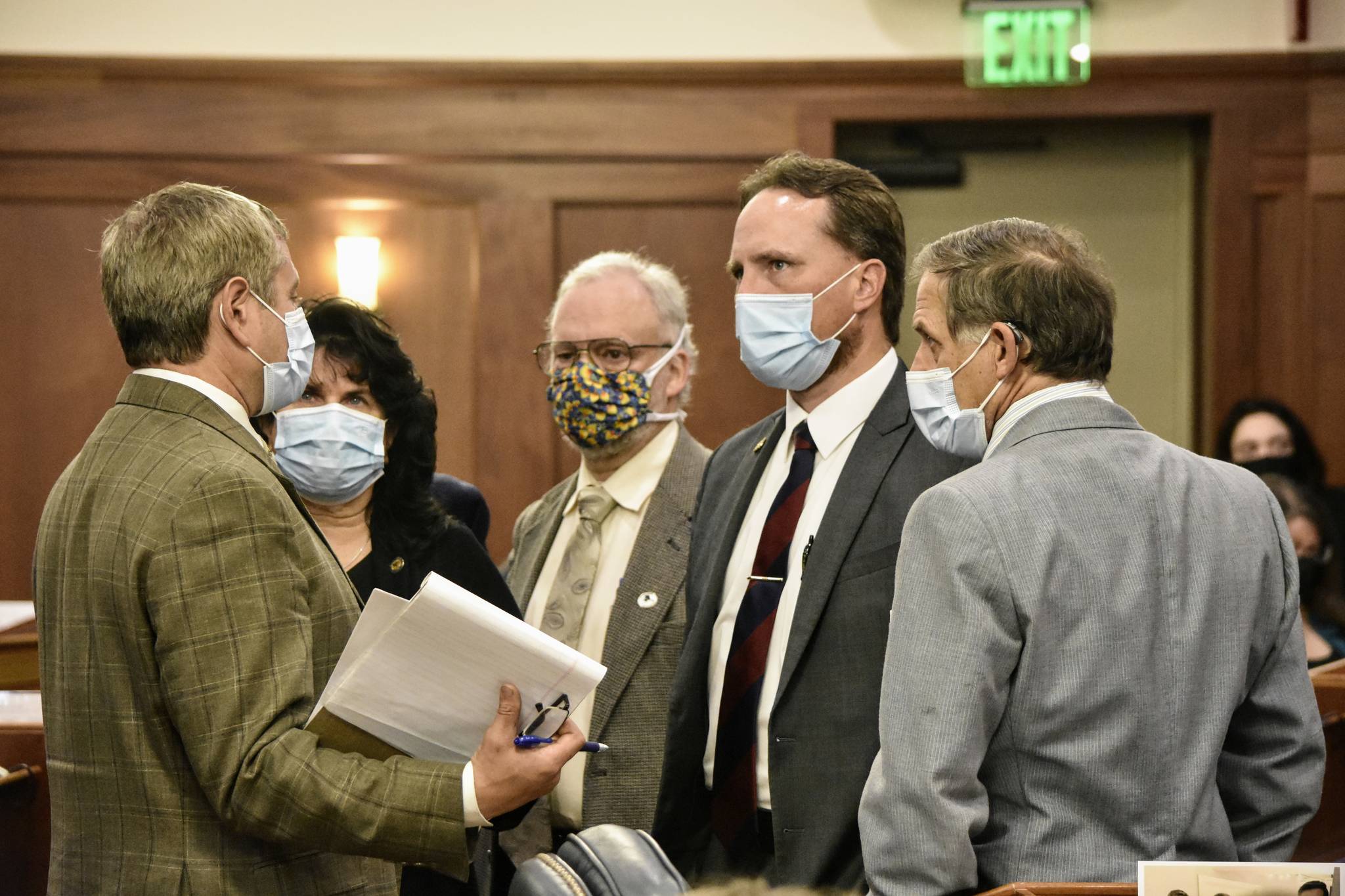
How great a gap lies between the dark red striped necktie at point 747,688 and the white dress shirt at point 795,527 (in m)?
0.01

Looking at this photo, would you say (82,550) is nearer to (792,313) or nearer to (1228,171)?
(792,313)

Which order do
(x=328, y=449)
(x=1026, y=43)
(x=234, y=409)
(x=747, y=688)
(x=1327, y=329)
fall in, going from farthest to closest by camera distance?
(x=1327, y=329)
(x=1026, y=43)
(x=328, y=449)
(x=747, y=688)
(x=234, y=409)

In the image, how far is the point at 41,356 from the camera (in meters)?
5.41

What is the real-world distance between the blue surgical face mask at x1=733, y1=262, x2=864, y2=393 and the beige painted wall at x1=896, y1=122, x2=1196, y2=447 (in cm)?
355

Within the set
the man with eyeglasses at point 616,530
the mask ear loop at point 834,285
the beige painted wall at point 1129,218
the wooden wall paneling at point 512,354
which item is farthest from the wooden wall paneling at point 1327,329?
the mask ear loop at point 834,285

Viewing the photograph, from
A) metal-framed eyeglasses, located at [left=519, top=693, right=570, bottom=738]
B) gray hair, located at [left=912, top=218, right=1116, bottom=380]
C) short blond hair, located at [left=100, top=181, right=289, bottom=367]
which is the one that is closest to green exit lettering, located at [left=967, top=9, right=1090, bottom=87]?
gray hair, located at [left=912, top=218, right=1116, bottom=380]

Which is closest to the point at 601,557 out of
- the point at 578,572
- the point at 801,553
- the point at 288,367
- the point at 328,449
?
the point at 578,572

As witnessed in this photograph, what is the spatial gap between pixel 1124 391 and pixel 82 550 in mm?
4932

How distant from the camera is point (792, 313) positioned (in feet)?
7.32

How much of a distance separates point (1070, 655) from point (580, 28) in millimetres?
4446

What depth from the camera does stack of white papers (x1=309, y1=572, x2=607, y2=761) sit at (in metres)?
1.55

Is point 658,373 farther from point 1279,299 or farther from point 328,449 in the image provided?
point 1279,299

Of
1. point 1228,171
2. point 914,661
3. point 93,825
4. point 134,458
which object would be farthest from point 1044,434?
point 1228,171

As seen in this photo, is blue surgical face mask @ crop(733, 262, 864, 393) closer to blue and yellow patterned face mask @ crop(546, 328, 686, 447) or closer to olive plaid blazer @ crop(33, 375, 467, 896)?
blue and yellow patterned face mask @ crop(546, 328, 686, 447)
